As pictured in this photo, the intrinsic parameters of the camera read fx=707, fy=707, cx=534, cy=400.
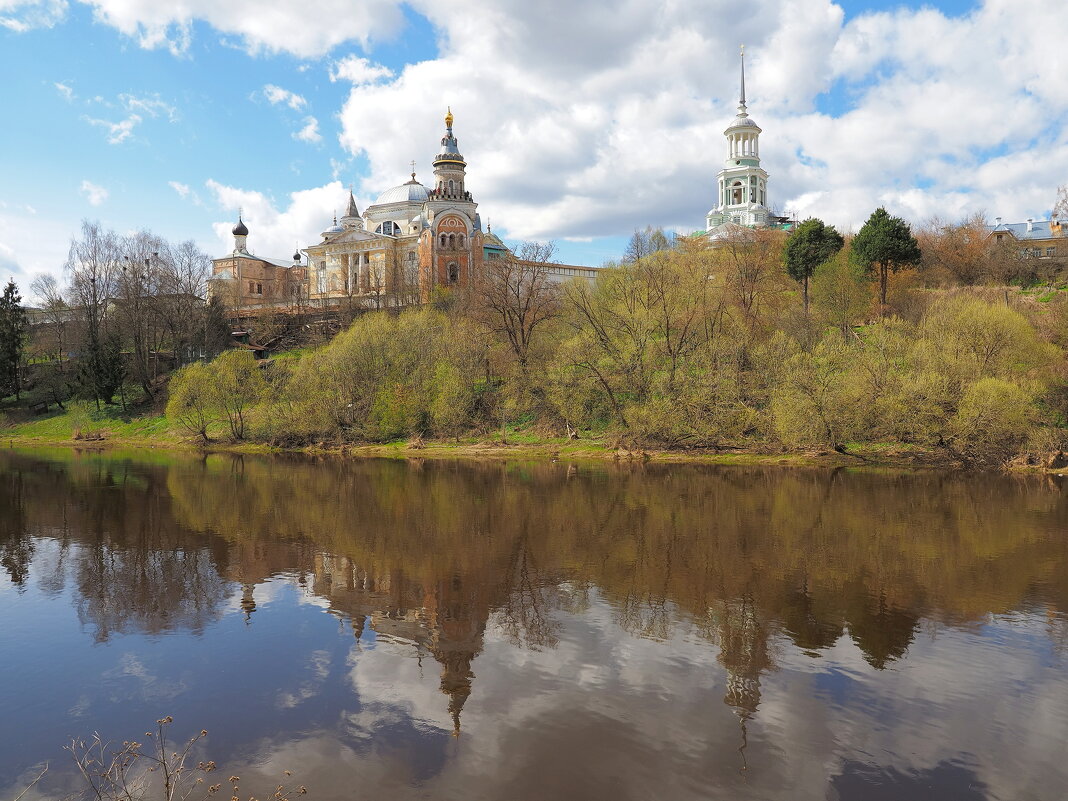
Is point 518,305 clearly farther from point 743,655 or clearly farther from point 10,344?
point 10,344

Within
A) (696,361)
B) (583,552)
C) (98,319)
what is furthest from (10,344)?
(583,552)

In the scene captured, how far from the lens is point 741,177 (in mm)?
78875

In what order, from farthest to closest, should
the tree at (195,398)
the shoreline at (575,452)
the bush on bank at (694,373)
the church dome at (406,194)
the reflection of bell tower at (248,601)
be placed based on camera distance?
the church dome at (406,194) → the tree at (195,398) → the bush on bank at (694,373) → the shoreline at (575,452) → the reflection of bell tower at (248,601)

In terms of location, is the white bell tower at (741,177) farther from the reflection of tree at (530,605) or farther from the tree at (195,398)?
the reflection of tree at (530,605)

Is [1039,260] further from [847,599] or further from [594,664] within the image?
[594,664]

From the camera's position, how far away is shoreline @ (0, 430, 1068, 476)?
27.0 m

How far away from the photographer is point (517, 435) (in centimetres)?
3600

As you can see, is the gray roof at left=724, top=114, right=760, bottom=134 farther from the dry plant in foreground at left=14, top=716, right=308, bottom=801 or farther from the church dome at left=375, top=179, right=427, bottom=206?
the dry plant in foreground at left=14, top=716, right=308, bottom=801

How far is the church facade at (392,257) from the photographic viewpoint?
2501 inches

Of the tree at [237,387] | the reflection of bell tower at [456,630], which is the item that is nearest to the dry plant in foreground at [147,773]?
the reflection of bell tower at [456,630]

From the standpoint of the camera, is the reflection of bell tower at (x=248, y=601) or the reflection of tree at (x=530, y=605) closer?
the reflection of tree at (x=530, y=605)

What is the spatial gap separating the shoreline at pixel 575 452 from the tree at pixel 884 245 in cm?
1772

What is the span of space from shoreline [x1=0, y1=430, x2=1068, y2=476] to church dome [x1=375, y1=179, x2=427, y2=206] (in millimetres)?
43150

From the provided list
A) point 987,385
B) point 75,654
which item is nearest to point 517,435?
point 987,385
